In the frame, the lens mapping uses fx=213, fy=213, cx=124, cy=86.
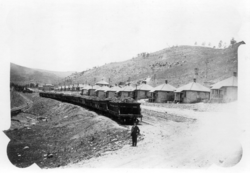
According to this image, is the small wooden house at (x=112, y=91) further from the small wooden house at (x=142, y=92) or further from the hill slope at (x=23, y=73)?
the hill slope at (x=23, y=73)

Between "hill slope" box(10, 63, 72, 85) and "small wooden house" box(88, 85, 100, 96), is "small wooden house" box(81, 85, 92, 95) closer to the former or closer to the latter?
"small wooden house" box(88, 85, 100, 96)

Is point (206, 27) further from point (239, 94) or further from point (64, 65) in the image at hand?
point (64, 65)

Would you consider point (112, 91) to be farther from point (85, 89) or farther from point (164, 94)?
point (164, 94)

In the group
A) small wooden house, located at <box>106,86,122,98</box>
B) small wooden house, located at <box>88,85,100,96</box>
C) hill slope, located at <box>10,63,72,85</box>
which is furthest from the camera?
small wooden house, located at <box>88,85,100,96</box>

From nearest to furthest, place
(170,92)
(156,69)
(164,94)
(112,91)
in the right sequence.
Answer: (164,94), (170,92), (112,91), (156,69)

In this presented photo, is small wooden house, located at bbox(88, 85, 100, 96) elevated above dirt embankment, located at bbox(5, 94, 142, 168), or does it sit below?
above

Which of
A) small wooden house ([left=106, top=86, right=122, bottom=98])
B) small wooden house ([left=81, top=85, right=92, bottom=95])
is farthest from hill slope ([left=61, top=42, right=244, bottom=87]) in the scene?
small wooden house ([left=106, top=86, right=122, bottom=98])

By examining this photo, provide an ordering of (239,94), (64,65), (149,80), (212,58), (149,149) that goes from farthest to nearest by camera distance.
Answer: (149,80) → (212,58) → (64,65) → (239,94) → (149,149)

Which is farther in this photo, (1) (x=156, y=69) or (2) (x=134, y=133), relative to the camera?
(1) (x=156, y=69)

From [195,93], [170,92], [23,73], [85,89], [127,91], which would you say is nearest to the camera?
[23,73]

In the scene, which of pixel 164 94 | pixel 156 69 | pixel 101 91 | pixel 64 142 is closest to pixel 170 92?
pixel 164 94

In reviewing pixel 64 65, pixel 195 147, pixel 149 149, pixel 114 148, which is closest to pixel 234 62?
pixel 195 147
